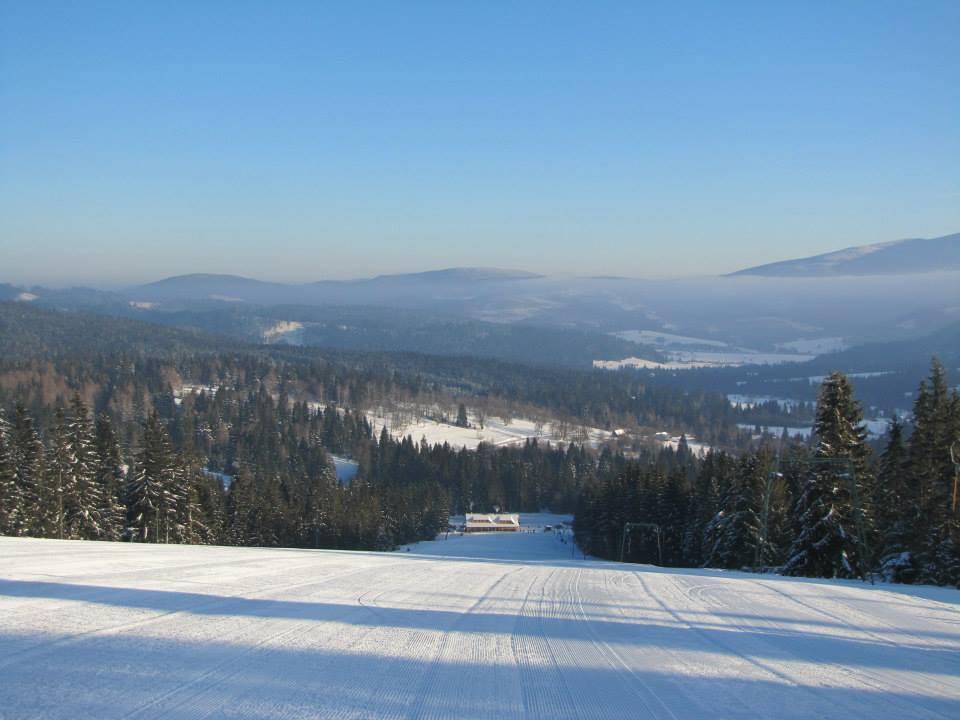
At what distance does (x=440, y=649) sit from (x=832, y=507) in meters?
19.2

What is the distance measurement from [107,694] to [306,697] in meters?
1.34

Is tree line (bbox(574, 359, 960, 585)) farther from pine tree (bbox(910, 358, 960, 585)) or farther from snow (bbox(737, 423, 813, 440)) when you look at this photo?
snow (bbox(737, 423, 813, 440))

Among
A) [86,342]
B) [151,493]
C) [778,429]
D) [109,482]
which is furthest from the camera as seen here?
[86,342]

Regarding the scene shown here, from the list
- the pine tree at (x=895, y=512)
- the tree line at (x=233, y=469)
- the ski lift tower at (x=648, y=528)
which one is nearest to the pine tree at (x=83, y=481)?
the tree line at (x=233, y=469)

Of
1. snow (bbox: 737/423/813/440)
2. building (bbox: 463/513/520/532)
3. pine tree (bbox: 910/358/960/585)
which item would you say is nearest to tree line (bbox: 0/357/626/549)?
building (bbox: 463/513/520/532)

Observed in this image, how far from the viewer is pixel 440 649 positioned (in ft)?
23.4

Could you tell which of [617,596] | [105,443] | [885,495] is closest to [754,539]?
[885,495]

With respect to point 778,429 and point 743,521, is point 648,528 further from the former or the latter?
point 778,429

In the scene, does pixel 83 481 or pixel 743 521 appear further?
pixel 83 481

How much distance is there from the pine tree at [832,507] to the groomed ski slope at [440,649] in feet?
34.8

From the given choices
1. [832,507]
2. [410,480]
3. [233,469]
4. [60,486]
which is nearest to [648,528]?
[832,507]

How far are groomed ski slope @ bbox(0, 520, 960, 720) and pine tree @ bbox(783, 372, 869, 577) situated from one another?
10604 millimetres

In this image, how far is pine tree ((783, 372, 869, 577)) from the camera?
22.8 meters

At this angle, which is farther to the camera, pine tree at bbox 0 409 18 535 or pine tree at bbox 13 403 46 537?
pine tree at bbox 13 403 46 537
